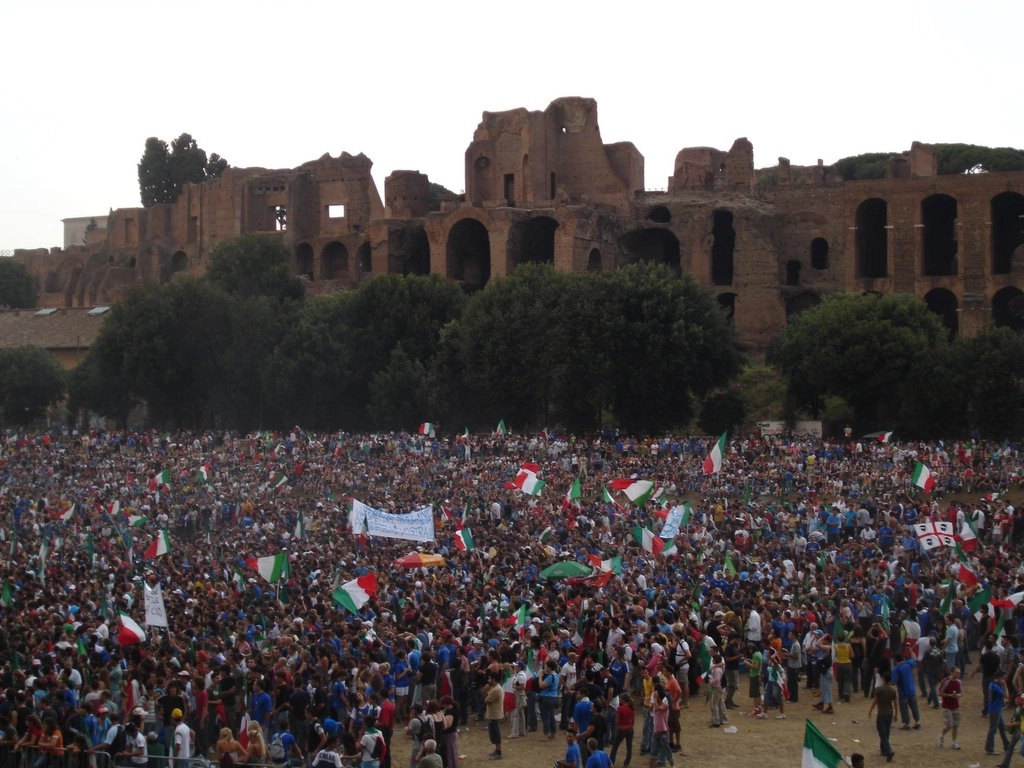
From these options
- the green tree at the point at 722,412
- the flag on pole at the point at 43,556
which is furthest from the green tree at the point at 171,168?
the flag on pole at the point at 43,556

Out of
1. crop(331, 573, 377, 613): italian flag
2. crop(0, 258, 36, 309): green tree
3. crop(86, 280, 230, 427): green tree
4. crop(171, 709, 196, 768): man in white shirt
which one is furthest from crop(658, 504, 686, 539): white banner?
crop(0, 258, 36, 309): green tree

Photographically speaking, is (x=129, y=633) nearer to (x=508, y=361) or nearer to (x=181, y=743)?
(x=181, y=743)

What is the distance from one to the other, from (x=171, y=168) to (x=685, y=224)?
152ft

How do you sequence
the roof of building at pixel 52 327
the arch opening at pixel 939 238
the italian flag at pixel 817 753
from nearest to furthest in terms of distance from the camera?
the italian flag at pixel 817 753 < the arch opening at pixel 939 238 < the roof of building at pixel 52 327

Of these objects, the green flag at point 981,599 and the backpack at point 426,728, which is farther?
the green flag at point 981,599

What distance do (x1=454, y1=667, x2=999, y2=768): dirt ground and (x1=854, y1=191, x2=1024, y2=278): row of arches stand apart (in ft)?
161

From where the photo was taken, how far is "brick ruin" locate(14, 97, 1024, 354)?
66.2m

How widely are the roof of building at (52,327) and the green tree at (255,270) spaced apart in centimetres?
1167

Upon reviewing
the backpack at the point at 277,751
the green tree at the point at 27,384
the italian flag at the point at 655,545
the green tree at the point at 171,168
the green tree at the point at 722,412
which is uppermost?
the green tree at the point at 171,168

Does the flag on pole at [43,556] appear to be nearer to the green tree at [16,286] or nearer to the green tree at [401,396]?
the green tree at [401,396]

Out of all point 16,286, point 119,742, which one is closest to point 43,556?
point 119,742

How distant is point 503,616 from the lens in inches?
883

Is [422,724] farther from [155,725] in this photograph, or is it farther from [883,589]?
[883,589]

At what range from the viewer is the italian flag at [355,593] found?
21.6 metres
